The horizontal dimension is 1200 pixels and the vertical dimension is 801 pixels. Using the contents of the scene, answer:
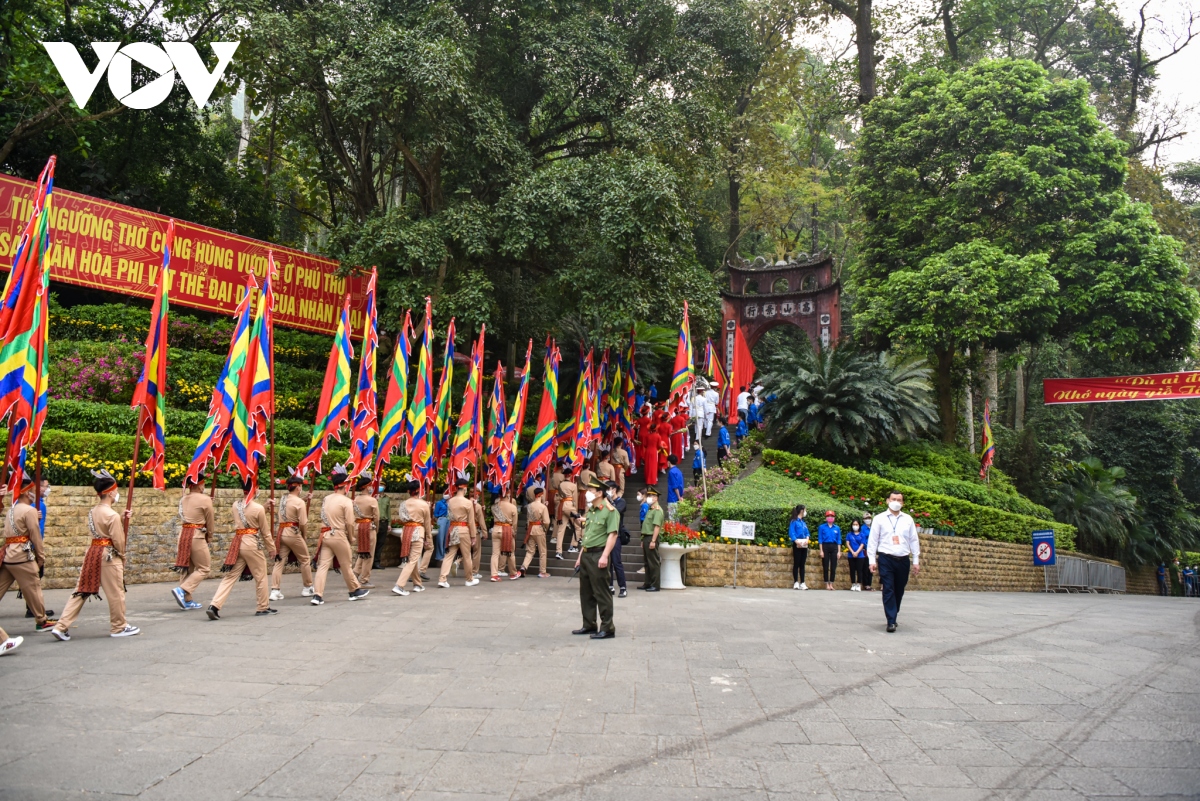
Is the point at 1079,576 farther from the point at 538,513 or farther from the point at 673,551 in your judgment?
the point at 538,513

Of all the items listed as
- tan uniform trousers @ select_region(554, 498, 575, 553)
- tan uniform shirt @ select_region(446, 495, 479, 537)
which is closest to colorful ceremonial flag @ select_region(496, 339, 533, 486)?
tan uniform trousers @ select_region(554, 498, 575, 553)

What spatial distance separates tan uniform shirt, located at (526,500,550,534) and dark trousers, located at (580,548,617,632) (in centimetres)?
525

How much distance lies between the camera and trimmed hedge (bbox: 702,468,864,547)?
15.2 meters

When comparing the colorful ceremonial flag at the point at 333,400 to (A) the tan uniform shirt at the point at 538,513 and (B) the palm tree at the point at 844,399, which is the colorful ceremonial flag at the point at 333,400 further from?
(B) the palm tree at the point at 844,399

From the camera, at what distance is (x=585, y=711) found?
5707mm

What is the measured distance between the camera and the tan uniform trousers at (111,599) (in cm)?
781

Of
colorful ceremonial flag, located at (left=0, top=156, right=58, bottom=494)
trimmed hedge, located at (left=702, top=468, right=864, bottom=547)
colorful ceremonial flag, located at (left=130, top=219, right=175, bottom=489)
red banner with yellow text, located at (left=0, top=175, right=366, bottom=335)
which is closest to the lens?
colorful ceremonial flag, located at (left=0, top=156, right=58, bottom=494)

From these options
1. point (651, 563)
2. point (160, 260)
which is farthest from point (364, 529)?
point (160, 260)

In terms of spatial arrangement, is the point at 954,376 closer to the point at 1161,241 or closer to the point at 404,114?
the point at 1161,241

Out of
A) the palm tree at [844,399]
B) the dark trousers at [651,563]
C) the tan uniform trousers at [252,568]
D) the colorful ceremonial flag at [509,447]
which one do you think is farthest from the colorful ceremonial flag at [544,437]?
the palm tree at [844,399]

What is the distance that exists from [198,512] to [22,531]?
196 cm

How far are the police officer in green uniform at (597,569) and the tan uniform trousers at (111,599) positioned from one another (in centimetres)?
460

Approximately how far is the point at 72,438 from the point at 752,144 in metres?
23.5

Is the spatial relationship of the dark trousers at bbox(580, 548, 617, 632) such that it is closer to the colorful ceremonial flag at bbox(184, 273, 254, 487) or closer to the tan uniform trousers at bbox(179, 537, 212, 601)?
the tan uniform trousers at bbox(179, 537, 212, 601)
